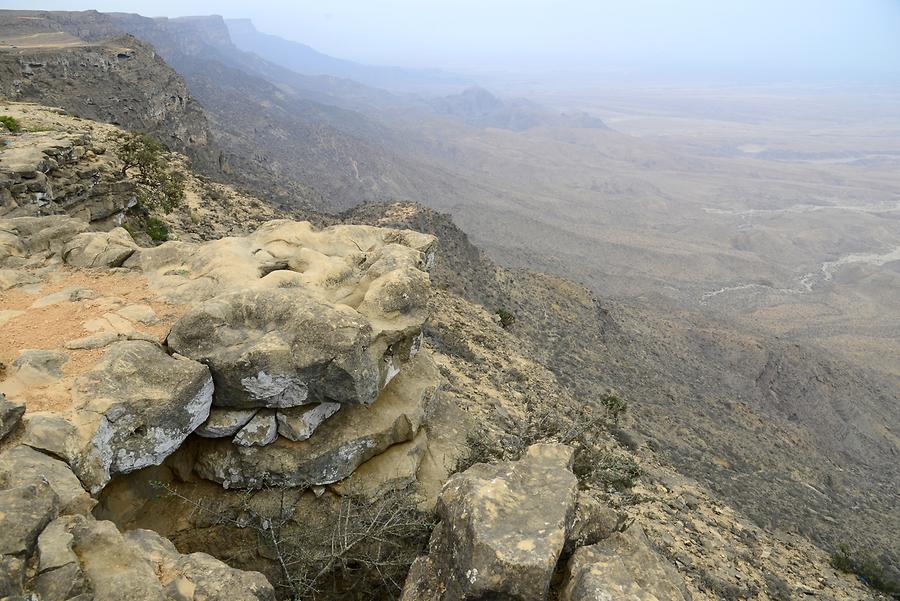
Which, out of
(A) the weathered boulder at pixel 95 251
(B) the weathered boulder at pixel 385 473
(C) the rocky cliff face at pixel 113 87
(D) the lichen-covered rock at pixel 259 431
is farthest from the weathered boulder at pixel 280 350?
(C) the rocky cliff face at pixel 113 87

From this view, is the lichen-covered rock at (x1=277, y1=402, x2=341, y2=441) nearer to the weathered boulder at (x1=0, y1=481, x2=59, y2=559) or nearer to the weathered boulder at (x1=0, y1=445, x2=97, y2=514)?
the weathered boulder at (x1=0, y1=445, x2=97, y2=514)

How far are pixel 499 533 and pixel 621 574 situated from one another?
4.74 ft

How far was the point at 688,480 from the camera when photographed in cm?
1677

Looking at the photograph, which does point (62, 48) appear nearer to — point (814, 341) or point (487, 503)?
point (487, 503)

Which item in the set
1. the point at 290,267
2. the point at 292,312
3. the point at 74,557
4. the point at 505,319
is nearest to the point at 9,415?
the point at 74,557

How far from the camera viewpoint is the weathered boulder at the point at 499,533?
5395 millimetres

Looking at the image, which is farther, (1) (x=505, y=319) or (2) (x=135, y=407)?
(1) (x=505, y=319)

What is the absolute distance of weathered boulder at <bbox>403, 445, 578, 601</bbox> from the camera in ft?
17.7

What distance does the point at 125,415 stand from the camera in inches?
264

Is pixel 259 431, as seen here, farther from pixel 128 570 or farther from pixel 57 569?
pixel 57 569

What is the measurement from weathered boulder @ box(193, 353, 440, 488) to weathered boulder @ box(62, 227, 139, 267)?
15.0 ft

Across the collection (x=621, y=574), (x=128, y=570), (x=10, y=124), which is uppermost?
(x=10, y=124)

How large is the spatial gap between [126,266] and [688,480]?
16.6 meters

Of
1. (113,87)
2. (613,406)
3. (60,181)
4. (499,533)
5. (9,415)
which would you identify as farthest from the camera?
(113,87)
